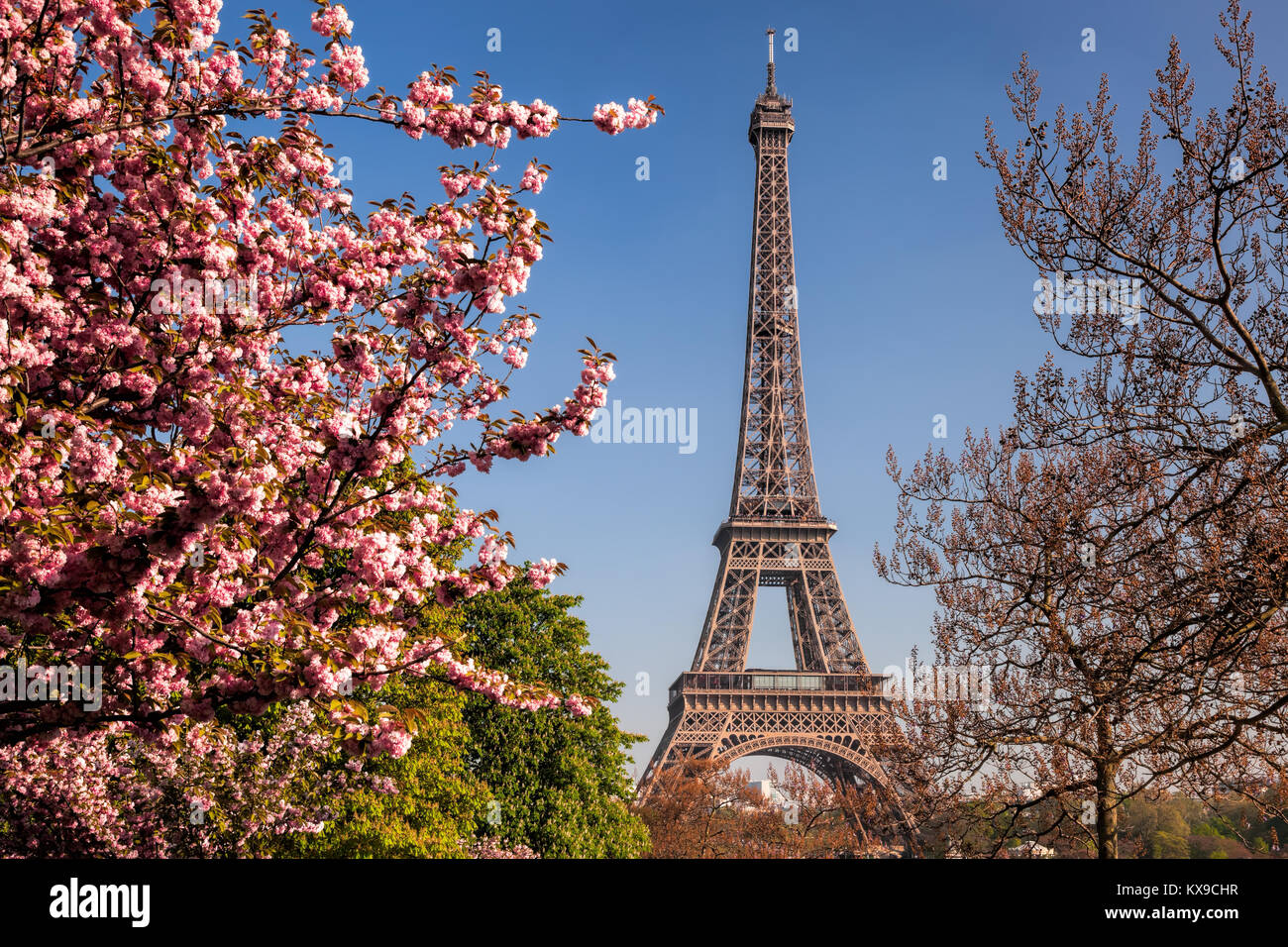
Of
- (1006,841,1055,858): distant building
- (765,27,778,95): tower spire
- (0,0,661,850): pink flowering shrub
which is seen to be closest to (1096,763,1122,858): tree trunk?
(1006,841,1055,858): distant building

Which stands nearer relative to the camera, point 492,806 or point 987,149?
point 987,149

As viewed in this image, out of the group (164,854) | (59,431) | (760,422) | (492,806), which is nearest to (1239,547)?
(59,431)

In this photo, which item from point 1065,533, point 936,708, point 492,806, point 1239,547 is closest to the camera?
point 1239,547

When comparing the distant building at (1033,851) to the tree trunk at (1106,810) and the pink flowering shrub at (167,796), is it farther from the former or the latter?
the pink flowering shrub at (167,796)

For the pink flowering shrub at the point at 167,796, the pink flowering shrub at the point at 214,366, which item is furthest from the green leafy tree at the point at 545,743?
the pink flowering shrub at the point at 214,366

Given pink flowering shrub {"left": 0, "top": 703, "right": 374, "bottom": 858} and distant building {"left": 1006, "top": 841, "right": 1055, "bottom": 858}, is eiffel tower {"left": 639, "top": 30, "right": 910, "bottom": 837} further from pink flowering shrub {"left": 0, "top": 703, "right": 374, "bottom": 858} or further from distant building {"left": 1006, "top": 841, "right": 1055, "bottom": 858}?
pink flowering shrub {"left": 0, "top": 703, "right": 374, "bottom": 858}
